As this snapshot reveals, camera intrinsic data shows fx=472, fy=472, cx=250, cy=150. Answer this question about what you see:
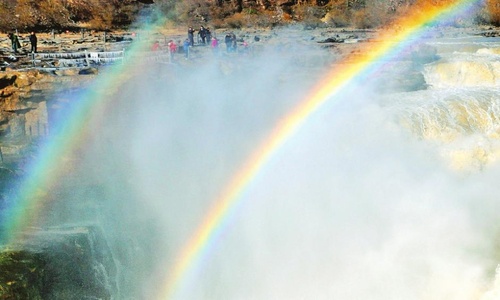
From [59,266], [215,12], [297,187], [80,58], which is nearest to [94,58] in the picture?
[80,58]

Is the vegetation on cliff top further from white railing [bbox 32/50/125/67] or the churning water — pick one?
the churning water

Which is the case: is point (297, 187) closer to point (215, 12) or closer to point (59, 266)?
point (59, 266)

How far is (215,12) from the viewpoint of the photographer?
3444 cm

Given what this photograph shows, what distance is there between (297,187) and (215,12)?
969 inches

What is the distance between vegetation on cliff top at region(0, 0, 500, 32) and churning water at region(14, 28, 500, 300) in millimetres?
16711

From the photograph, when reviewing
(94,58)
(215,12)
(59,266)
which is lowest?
(59,266)

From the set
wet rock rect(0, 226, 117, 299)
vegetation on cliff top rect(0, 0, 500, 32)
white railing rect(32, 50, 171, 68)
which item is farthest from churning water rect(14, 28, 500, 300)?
vegetation on cliff top rect(0, 0, 500, 32)

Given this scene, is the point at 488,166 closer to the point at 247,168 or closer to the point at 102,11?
the point at 247,168

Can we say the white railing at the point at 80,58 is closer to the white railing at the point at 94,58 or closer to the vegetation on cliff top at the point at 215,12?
the white railing at the point at 94,58

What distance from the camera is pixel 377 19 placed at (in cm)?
3441

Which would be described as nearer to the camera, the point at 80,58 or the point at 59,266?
the point at 59,266

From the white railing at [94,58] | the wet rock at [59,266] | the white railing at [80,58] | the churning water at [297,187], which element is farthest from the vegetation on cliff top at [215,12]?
the wet rock at [59,266]

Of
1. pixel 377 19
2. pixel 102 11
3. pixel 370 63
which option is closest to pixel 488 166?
pixel 370 63

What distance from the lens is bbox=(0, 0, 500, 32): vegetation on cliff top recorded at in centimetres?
2812
